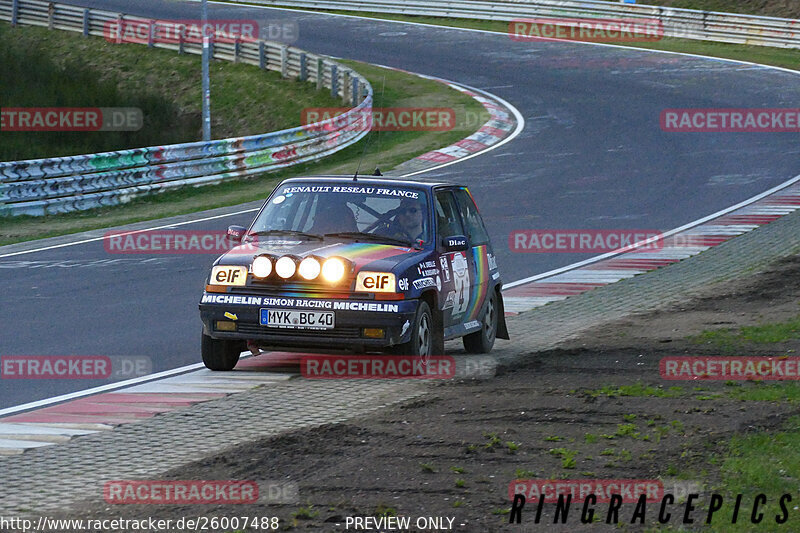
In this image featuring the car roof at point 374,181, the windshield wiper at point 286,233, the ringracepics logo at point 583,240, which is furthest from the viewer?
the ringracepics logo at point 583,240

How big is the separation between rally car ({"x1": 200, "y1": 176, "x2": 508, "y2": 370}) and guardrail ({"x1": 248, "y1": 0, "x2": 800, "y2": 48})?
3498 cm

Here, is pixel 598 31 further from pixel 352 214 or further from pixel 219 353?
pixel 219 353

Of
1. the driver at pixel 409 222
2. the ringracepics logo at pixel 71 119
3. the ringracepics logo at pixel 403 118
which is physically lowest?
the ringracepics logo at pixel 71 119

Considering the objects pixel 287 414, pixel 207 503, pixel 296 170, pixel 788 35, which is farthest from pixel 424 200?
pixel 788 35

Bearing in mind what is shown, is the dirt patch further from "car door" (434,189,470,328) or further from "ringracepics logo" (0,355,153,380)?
"ringracepics logo" (0,355,153,380)

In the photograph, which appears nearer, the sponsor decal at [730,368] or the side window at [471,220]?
the sponsor decal at [730,368]

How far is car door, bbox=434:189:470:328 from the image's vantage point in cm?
1074

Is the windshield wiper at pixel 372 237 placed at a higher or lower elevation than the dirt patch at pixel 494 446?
higher

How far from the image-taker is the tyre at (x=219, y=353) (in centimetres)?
1034

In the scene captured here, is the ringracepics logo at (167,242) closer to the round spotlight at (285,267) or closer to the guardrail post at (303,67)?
the round spotlight at (285,267)

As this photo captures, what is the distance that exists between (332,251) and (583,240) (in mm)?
9917

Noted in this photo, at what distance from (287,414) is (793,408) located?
3.41m

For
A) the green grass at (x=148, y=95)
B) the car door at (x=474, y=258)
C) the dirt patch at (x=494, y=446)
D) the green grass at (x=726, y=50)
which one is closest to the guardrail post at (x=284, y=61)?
the green grass at (x=148, y=95)

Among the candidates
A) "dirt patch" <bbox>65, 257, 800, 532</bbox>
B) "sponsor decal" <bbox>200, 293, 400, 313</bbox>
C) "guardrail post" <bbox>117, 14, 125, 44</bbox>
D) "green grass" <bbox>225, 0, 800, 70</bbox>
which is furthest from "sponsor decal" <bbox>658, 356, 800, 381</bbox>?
"guardrail post" <bbox>117, 14, 125, 44</bbox>
